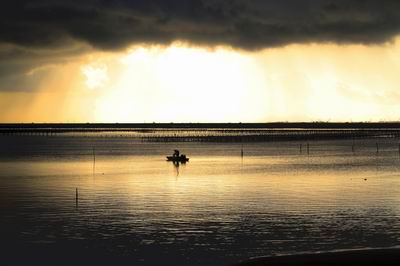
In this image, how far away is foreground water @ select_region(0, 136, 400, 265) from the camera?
3881 centimetres

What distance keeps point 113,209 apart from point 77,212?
2857mm

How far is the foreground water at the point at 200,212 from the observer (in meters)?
38.8

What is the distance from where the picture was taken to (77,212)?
52.1m

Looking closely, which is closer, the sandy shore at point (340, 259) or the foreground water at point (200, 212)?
the sandy shore at point (340, 259)

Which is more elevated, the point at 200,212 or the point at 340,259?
the point at 340,259

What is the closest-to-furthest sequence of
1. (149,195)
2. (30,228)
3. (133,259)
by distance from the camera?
1. (133,259)
2. (30,228)
3. (149,195)

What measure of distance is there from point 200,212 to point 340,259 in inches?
1187

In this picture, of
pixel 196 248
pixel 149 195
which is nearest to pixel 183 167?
pixel 149 195

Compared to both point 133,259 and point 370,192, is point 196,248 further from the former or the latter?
point 370,192

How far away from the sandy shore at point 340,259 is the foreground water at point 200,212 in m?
12.7

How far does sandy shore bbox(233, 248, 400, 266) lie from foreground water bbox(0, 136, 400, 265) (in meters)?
12.7

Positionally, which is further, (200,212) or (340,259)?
(200,212)

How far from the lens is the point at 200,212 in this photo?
5147cm

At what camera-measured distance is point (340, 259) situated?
21.7m
